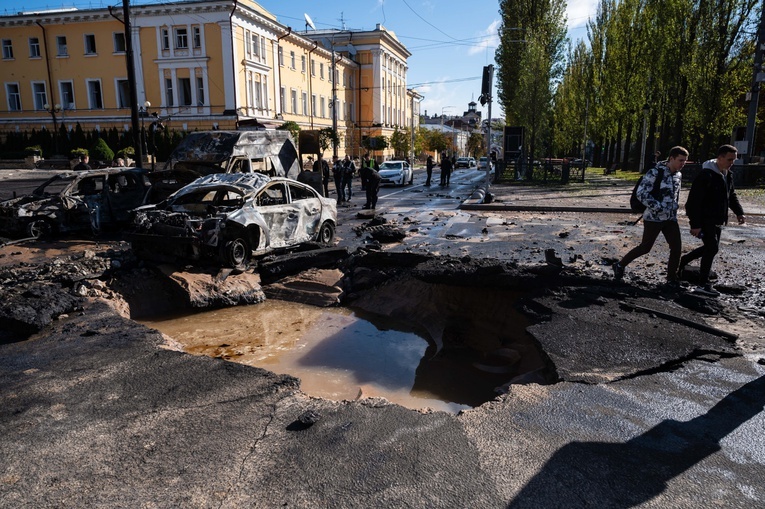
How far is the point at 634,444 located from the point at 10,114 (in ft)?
184

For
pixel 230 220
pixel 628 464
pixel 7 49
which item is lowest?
pixel 628 464

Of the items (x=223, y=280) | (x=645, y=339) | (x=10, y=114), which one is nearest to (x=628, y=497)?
(x=645, y=339)

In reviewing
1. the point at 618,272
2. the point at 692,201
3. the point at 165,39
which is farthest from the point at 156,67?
the point at 692,201

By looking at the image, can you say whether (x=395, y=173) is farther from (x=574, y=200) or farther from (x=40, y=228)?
(x=40, y=228)

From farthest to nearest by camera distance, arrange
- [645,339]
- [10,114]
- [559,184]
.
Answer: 1. [10,114]
2. [559,184]
3. [645,339]

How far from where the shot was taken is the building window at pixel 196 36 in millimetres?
40984

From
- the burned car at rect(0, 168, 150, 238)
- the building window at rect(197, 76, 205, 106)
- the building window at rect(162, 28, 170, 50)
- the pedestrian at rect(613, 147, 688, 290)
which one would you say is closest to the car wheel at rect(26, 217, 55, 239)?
the burned car at rect(0, 168, 150, 238)

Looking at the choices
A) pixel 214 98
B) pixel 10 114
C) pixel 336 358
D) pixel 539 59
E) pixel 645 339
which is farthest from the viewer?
pixel 10 114

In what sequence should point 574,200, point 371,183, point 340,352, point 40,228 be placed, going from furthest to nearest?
1. point 574,200
2. point 371,183
3. point 40,228
4. point 340,352

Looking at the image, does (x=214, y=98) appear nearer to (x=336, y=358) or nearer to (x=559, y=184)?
(x=559, y=184)

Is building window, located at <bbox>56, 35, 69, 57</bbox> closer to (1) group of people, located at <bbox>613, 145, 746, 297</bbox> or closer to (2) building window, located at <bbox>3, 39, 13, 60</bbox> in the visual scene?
(2) building window, located at <bbox>3, 39, 13, 60</bbox>

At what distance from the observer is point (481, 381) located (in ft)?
19.4

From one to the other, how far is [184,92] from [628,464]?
150ft

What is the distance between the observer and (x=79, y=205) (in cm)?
1232
